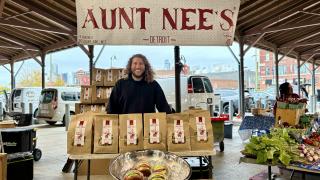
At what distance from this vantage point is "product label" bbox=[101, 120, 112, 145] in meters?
2.37

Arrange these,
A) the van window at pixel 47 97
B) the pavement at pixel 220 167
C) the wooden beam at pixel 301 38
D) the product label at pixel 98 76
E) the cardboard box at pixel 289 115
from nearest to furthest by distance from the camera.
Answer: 1. the cardboard box at pixel 289 115
2. the pavement at pixel 220 167
3. the product label at pixel 98 76
4. the wooden beam at pixel 301 38
5. the van window at pixel 47 97

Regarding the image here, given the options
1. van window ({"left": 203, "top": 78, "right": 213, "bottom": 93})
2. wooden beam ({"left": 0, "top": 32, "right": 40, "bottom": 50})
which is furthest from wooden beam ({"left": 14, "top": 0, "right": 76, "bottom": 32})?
van window ({"left": 203, "top": 78, "right": 213, "bottom": 93})

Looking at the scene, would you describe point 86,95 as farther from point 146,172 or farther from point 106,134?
point 146,172

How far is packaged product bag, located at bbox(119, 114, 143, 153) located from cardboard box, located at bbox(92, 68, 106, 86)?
3990mm

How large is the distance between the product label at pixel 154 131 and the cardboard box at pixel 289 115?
2.45m

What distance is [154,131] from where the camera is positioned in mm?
2398

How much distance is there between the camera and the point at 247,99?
16516mm

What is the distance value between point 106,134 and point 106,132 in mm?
15

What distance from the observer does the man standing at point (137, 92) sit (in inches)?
112

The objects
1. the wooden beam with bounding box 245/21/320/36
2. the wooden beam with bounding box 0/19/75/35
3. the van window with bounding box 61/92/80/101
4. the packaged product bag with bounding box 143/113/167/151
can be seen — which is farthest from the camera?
the van window with bounding box 61/92/80/101

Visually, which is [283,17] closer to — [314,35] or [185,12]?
[314,35]

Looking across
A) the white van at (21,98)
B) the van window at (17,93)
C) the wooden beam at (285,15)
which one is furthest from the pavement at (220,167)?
the van window at (17,93)

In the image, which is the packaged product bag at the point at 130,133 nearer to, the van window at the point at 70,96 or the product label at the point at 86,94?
the product label at the point at 86,94

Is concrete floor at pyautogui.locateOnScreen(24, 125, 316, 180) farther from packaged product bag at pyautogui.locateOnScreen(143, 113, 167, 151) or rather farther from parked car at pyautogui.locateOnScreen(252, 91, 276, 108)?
parked car at pyautogui.locateOnScreen(252, 91, 276, 108)
